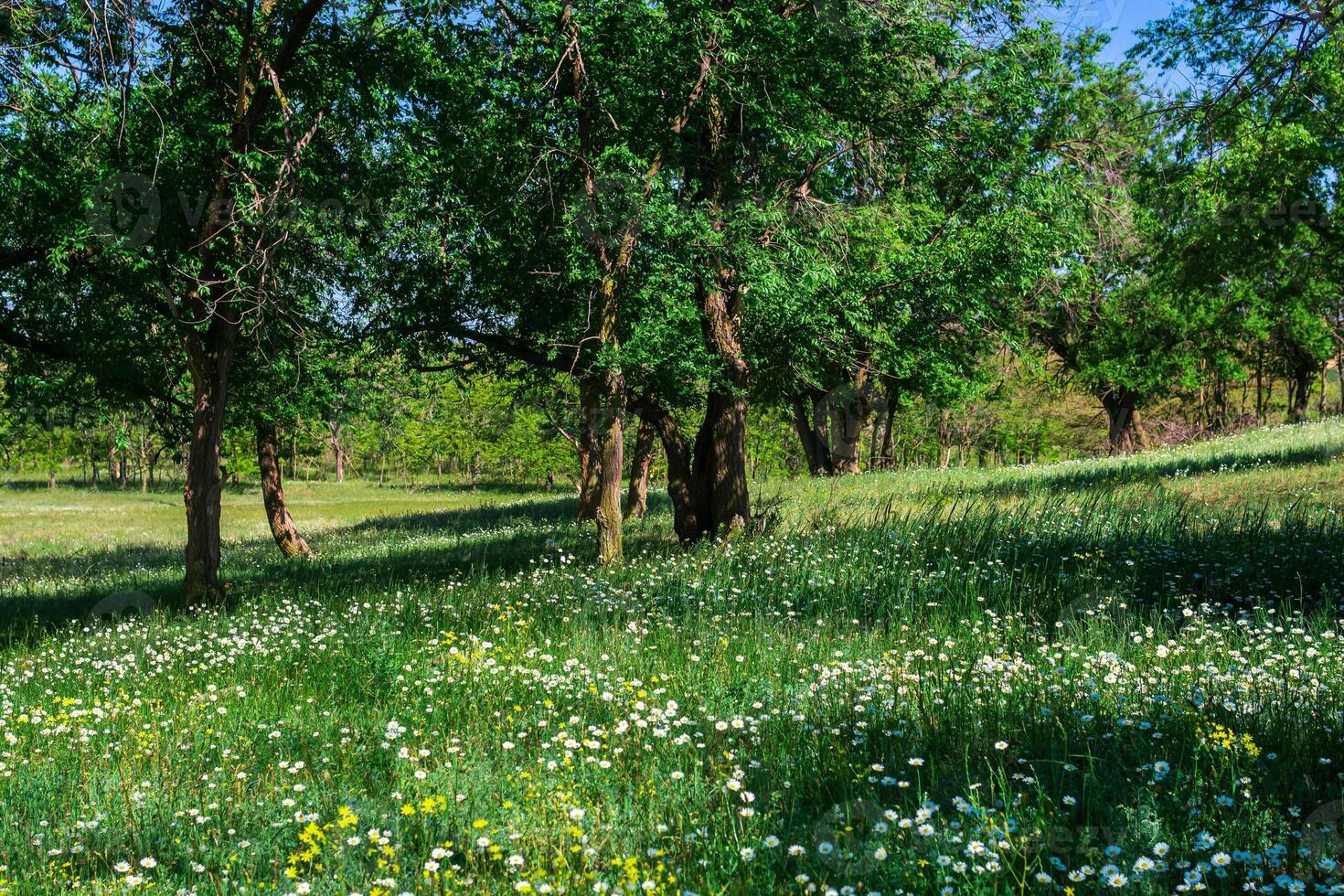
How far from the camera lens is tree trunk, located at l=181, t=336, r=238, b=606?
1158cm

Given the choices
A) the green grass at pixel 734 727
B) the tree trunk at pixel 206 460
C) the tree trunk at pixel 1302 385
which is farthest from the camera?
the tree trunk at pixel 1302 385

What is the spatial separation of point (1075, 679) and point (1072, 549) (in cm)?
492

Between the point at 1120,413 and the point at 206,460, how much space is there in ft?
128

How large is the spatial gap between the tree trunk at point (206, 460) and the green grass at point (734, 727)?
137cm

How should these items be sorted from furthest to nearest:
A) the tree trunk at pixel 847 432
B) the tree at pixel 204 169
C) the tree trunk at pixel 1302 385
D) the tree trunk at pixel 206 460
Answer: the tree trunk at pixel 1302 385, the tree trunk at pixel 847 432, the tree trunk at pixel 206 460, the tree at pixel 204 169

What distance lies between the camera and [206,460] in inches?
461

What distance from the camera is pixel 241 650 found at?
7980 mm

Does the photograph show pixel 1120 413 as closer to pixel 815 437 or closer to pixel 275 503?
pixel 815 437

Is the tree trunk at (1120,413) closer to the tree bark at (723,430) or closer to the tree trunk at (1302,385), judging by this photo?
the tree trunk at (1302,385)

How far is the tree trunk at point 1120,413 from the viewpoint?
4006cm

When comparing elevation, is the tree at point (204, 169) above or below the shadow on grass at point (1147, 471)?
above

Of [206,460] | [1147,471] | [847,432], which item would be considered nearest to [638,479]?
[1147,471]

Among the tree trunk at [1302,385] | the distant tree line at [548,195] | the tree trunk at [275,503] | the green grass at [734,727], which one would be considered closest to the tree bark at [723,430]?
the distant tree line at [548,195]

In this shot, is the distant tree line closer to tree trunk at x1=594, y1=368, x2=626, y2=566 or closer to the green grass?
tree trunk at x1=594, y1=368, x2=626, y2=566
